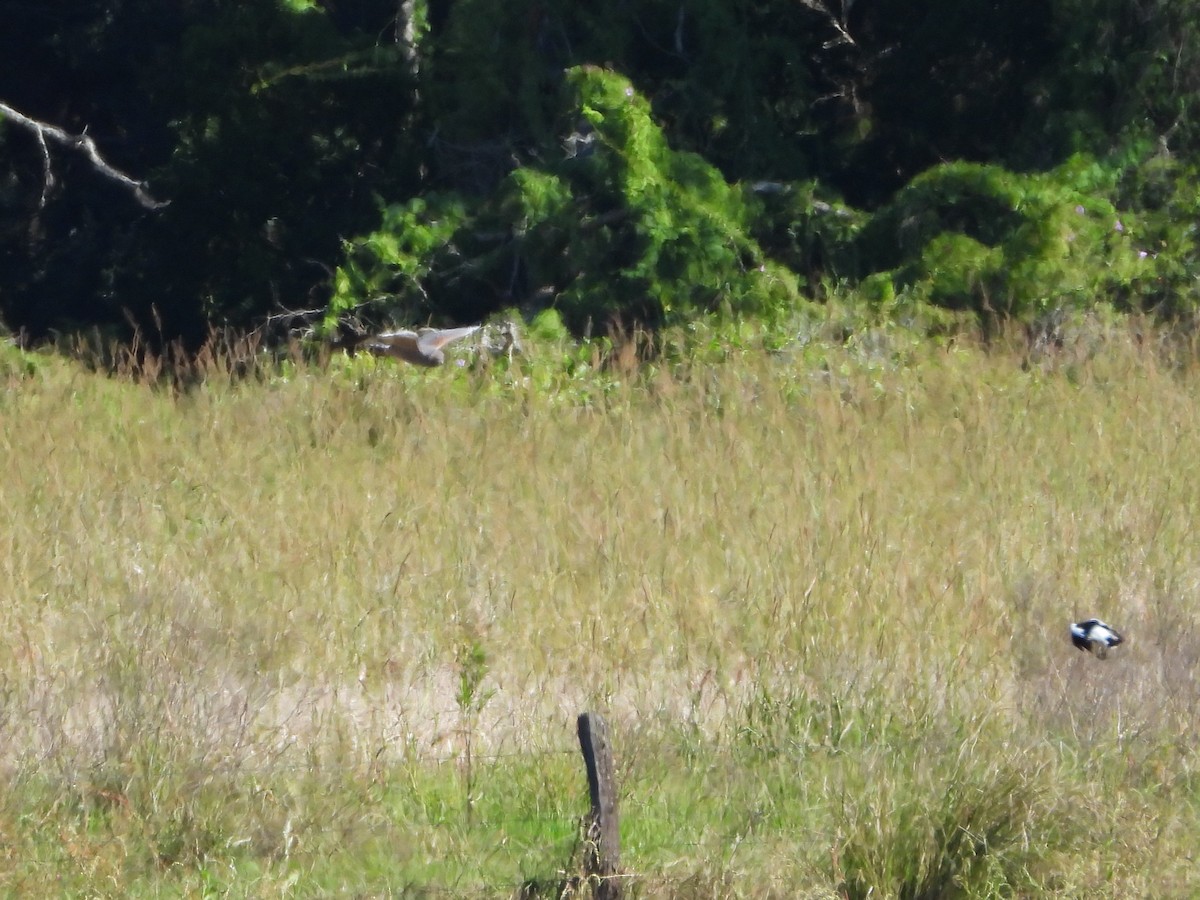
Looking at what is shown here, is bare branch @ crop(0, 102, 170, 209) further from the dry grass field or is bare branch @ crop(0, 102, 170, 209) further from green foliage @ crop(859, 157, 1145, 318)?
green foliage @ crop(859, 157, 1145, 318)

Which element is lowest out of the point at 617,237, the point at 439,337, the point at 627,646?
the point at 627,646

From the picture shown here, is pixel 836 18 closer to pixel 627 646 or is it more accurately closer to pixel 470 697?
pixel 627 646

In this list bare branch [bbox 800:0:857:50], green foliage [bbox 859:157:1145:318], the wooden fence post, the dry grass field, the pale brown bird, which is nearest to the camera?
the wooden fence post

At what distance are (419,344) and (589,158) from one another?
173 cm

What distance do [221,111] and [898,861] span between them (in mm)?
11623

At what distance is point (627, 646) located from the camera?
5.05 meters

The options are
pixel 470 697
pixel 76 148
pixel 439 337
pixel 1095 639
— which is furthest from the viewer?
pixel 76 148

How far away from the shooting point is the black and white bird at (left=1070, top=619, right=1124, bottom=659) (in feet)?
16.1

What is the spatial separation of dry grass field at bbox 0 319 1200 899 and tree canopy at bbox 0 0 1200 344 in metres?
2.06

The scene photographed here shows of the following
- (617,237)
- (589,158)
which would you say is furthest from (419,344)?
(589,158)

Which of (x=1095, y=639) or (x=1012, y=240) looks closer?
(x=1095, y=639)

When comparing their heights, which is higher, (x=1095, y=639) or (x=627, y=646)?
(x=1095, y=639)

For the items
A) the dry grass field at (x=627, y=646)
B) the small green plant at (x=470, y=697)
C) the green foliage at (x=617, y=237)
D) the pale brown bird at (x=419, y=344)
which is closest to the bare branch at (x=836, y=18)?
the green foliage at (x=617, y=237)

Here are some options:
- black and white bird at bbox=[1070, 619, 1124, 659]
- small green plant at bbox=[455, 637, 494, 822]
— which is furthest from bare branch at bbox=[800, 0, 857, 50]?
small green plant at bbox=[455, 637, 494, 822]
